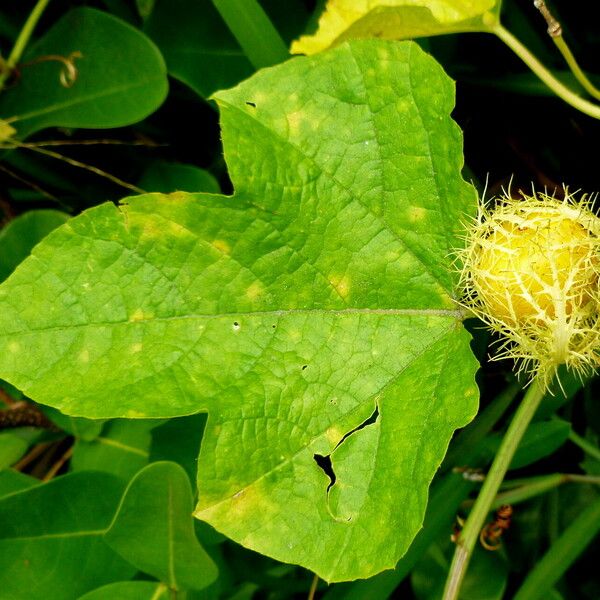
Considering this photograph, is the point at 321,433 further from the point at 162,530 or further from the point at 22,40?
the point at 22,40

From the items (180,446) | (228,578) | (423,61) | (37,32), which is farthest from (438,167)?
(37,32)

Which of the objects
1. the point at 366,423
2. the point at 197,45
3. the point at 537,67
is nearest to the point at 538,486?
the point at 366,423

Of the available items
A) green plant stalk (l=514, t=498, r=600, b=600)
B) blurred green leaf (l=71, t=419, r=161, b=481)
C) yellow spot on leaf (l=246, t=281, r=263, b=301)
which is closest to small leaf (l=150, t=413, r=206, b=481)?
blurred green leaf (l=71, t=419, r=161, b=481)

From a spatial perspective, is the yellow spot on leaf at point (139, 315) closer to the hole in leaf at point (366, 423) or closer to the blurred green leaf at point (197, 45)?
the hole in leaf at point (366, 423)

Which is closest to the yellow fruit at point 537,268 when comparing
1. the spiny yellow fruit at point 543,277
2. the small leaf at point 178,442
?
the spiny yellow fruit at point 543,277

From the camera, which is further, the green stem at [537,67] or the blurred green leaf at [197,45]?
the blurred green leaf at [197,45]

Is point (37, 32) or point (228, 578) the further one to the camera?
point (37, 32)

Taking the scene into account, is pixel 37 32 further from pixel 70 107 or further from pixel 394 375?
pixel 394 375
